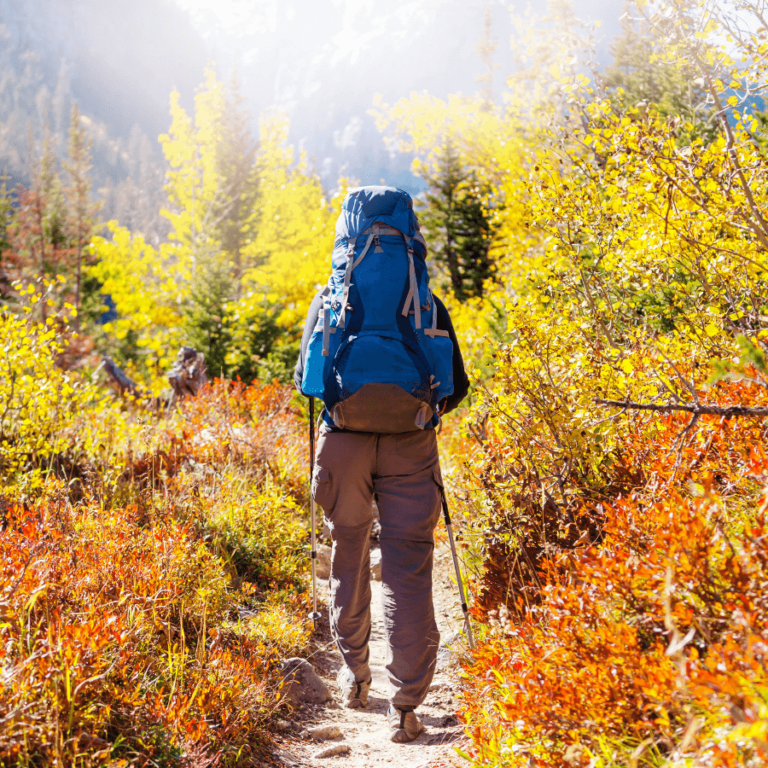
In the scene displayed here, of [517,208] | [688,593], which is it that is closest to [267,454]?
[688,593]

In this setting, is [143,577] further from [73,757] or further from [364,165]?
[364,165]

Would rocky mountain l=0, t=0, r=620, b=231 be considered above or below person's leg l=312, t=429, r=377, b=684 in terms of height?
above

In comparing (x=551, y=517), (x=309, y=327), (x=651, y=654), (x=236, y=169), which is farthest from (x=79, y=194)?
(x=651, y=654)

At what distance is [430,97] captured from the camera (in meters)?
13.6

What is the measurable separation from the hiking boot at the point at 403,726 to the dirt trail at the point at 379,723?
1.1 inches

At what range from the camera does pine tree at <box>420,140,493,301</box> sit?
536 inches

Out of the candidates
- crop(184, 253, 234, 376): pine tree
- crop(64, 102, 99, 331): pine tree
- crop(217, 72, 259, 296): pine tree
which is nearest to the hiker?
crop(184, 253, 234, 376): pine tree

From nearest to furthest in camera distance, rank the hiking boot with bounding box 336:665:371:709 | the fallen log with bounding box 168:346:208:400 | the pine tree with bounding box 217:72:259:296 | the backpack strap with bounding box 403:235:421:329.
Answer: the backpack strap with bounding box 403:235:421:329, the hiking boot with bounding box 336:665:371:709, the fallen log with bounding box 168:346:208:400, the pine tree with bounding box 217:72:259:296

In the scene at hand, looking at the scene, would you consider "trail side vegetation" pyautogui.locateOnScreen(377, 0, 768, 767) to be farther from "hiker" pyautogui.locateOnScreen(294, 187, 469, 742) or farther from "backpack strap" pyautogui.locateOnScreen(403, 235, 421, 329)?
"backpack strap" pyautogui.locateOnScreen(403, 235, 421, 329)

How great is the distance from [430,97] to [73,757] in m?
14.9

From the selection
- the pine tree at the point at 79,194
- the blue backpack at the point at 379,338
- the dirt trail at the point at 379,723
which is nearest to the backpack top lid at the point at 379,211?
the blue backpack at the point at 379,338

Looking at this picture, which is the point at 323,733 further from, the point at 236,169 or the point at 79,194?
the point at 79,194

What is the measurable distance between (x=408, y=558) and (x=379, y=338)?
3.18ft

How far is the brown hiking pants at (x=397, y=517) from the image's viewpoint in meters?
2.31
